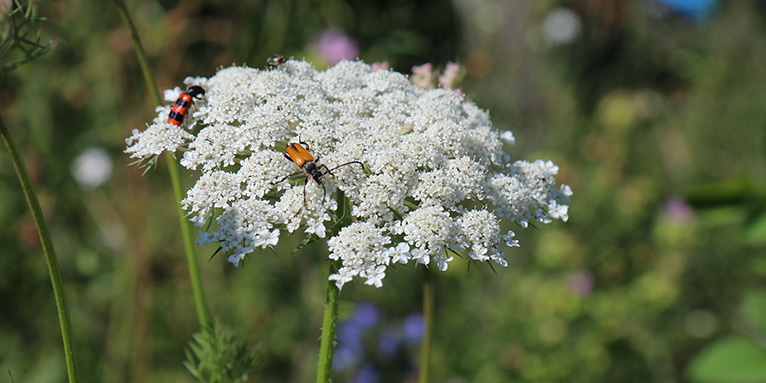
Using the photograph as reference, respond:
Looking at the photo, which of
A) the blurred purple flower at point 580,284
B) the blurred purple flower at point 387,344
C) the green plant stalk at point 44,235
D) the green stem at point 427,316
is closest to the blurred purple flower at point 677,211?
the blurred purple flower at point 580,284

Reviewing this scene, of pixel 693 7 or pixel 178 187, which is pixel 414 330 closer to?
pixel 178 187

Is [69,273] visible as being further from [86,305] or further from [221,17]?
[221,17]

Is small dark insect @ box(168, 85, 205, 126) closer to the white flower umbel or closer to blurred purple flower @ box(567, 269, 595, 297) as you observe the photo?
the white flower umbel

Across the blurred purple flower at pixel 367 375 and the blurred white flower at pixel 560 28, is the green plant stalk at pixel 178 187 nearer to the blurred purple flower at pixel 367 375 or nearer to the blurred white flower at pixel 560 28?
the blurred purple flower at pixel 367 375

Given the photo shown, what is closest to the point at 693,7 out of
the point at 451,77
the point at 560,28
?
the point at 560,28

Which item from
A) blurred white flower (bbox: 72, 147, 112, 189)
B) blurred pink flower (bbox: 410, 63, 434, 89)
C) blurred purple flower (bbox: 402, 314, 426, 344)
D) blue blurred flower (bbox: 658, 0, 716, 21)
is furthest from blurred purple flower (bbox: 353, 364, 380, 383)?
blue blurred flower (bbox: 658, 0, 716, 21)

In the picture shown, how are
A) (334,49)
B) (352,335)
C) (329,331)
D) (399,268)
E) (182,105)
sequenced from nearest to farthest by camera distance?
(329,331) < (182,105) < (352,335) < (334,49) < (399,268)
